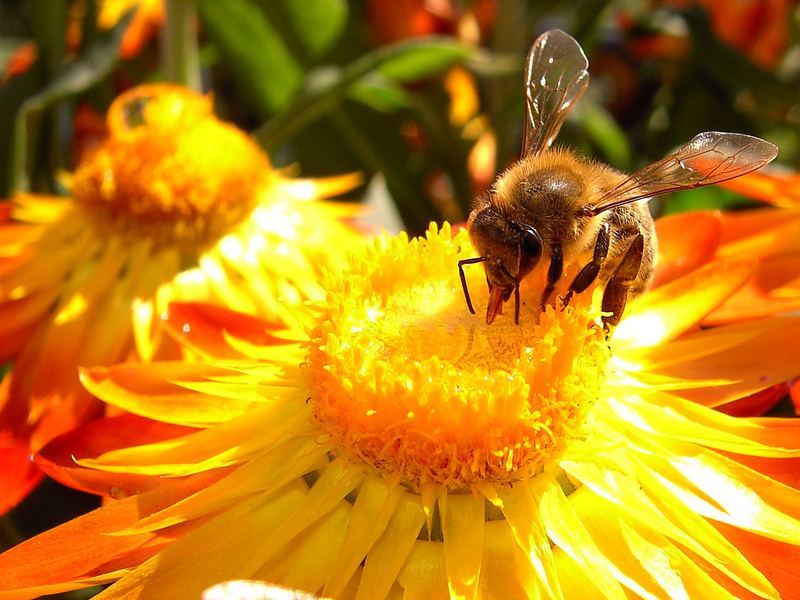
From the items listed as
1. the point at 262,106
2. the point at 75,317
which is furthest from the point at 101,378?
the point at 262,106

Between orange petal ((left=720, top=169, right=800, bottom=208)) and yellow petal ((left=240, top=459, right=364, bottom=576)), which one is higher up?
yellow petal ((left=240, top=459, right=364, bottom=576))

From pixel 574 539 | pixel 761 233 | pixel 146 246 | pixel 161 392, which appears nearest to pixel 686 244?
pixel 761 233

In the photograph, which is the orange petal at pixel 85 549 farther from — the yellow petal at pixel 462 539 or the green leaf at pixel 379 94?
the green leaf at pixel 379 94

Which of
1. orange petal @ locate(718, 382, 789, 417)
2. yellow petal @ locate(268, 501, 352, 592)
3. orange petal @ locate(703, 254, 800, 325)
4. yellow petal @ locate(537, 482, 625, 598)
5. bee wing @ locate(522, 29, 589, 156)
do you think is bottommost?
orange petal @ locate(703, 254, 800, 325)

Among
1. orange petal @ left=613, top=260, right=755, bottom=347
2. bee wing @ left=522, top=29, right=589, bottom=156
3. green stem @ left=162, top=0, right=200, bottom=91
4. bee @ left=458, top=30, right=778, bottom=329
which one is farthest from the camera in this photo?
green stem @ left=162, top=0, right=200, bottom=91

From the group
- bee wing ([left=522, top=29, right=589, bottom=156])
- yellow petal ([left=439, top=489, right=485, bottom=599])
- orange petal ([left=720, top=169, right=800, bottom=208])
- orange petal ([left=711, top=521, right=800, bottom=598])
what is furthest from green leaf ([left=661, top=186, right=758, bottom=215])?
yellow petal ([left=439, top=489, right=485, bottom=599])

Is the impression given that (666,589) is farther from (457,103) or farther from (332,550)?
(457,103)

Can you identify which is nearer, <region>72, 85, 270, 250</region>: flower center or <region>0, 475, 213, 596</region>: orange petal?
<region>0, 475, 213, 596</region>: orange petal

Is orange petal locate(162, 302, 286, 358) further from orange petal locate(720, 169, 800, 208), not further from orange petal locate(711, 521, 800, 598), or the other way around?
orange petal locate(720, 169, 800, 208)
